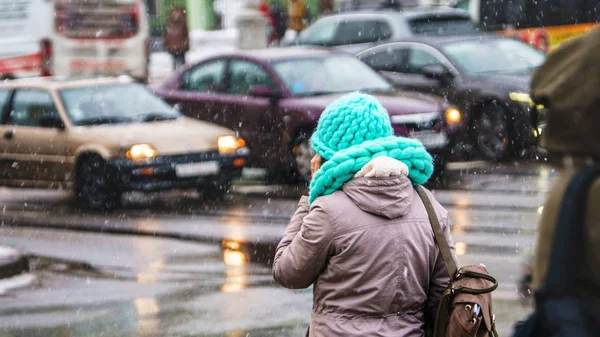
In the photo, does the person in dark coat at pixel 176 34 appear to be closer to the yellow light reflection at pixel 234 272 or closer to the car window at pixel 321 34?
the car window at pixel 321 34

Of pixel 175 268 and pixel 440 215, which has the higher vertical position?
pixel 440 215

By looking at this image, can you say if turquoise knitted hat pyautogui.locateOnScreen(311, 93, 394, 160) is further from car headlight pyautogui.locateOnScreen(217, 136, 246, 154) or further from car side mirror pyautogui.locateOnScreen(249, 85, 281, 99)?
car side mirror pyautogui.locateOnScreen(249, 85, 281, 99)

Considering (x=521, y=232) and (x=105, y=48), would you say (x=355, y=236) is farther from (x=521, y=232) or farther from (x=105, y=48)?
(x=105, y=48)

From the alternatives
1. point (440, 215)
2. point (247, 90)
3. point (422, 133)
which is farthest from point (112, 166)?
point (440, 215)

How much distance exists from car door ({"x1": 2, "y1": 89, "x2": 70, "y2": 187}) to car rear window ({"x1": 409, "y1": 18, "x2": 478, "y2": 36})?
23.5 ft

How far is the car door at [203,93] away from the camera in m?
13.8

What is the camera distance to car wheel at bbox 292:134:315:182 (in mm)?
12648

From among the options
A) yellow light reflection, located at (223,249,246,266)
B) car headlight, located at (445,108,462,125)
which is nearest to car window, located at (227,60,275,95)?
car headlight, located at (445,108,462,125)

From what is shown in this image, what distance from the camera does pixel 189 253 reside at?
915 cm

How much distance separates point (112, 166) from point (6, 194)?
2754 mm

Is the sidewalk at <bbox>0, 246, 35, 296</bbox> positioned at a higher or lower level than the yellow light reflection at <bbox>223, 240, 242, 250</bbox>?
higher

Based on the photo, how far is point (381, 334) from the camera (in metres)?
3.33

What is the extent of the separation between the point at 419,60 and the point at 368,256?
12.2 metres

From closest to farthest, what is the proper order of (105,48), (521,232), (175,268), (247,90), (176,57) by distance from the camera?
1. (175,268)
2. (521,232)
3. (247,90)
4. (105,48)
5. (176,57)
